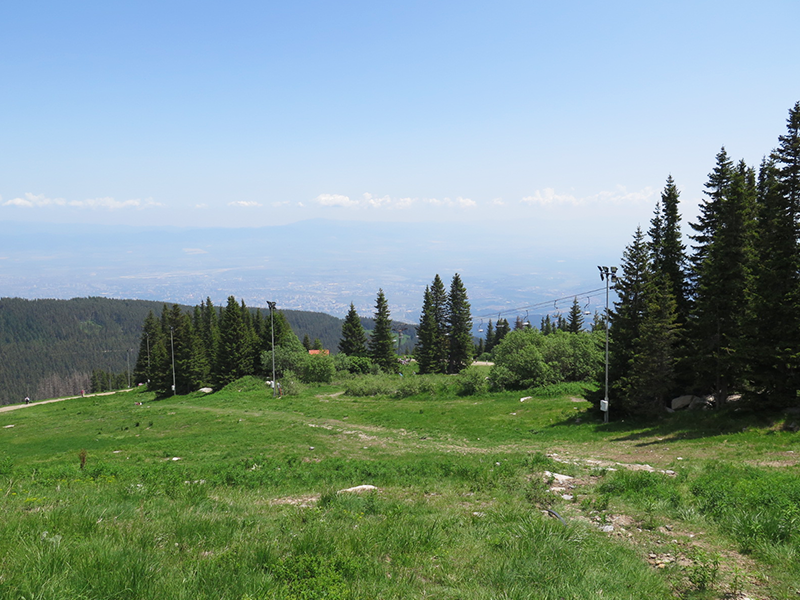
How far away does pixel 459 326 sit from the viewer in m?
71.2

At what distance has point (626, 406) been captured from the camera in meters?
26.5

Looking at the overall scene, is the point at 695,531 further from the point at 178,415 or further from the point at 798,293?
the point at 178,415

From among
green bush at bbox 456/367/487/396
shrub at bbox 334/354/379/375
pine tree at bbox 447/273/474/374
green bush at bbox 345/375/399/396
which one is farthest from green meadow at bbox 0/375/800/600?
pine tree at bbox 447/273/474/374

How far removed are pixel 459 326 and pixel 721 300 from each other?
4809cm

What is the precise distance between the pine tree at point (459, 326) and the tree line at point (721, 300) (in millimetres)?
41583

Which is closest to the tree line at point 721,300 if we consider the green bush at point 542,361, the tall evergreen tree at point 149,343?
the green bush at point 542,361

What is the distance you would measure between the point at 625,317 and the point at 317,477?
2335 cm

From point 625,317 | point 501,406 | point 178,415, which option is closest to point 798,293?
point 625,317

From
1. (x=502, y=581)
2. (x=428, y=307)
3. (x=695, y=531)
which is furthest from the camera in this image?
(x=428, y=307)

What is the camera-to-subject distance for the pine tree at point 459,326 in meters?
71.1

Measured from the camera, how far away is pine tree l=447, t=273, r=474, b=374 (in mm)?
71125

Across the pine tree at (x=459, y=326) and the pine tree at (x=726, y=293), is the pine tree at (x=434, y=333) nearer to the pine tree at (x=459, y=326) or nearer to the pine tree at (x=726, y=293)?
the pine tree at (x=459, y=326)

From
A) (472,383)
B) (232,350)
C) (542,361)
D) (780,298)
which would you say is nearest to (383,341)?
(232,350)

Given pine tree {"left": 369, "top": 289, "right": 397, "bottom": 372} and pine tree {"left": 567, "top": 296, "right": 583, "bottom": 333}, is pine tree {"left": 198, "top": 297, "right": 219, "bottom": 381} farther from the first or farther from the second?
pine tree {"left": 567, "top": 296, "right": 583, "bottom": 333}
